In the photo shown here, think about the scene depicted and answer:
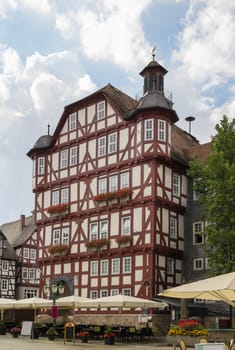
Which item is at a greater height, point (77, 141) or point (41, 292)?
point (77, 141)

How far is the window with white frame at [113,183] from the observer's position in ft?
140

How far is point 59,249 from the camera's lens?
4509cm

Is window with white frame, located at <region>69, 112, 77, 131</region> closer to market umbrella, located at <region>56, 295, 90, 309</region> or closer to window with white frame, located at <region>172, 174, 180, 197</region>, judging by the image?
window with white frame, located at <region>172, 174, 180, 197</region>

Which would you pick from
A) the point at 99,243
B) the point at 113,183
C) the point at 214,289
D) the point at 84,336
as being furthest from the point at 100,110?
the point at 214,289

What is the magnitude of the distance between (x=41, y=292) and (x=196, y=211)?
14.1m

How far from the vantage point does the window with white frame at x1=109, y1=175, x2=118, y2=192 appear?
4278cm

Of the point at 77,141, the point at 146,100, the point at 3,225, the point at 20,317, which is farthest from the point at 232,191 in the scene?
the point at 3,225

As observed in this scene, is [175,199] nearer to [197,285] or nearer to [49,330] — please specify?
[49,330]

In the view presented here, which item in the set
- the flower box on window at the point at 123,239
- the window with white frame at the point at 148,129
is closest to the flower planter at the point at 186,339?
the flower box on window at the point at 123,239

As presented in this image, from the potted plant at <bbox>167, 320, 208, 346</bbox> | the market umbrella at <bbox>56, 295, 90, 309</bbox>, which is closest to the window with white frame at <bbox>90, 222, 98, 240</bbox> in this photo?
the market umbrella at <bbox>56, 295, 90, 309</bbox>

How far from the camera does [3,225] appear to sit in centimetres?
7581

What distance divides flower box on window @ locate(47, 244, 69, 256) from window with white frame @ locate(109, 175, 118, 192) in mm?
5953

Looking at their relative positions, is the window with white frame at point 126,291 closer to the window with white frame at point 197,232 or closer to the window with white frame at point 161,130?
the window with white frame at point 197,232

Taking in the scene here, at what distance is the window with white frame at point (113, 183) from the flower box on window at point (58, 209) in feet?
14.7
